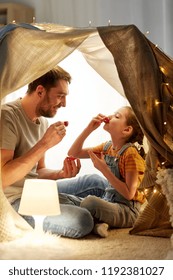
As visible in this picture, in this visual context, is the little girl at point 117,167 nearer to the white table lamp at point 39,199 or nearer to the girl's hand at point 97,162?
the girl's hand at point 97,162

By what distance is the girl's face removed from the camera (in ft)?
6.21

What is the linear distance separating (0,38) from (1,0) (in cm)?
157

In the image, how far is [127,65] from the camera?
61.9 inches

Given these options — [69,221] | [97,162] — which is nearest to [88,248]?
[69,221]

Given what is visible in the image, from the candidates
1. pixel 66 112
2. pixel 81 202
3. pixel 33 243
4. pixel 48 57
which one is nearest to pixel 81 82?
pixel 66 112

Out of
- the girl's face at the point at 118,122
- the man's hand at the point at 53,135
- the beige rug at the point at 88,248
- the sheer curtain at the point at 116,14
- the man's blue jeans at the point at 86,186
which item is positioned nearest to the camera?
the beige rug at the point at 88,248

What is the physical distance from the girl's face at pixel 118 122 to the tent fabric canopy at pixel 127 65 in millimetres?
269

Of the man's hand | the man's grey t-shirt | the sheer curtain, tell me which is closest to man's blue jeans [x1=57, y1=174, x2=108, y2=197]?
the man's grey t-shirt

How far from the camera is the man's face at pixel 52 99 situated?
1.85 metres

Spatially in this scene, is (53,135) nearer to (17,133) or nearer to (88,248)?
(17,133)

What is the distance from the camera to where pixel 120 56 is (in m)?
1.57

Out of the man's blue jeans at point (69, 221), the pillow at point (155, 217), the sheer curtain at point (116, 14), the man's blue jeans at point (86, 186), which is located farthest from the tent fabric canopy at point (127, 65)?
the sheer curtain at point (116, 14)

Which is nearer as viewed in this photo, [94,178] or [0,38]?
[0,38]

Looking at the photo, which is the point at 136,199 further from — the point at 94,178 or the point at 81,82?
the point at 81,82
